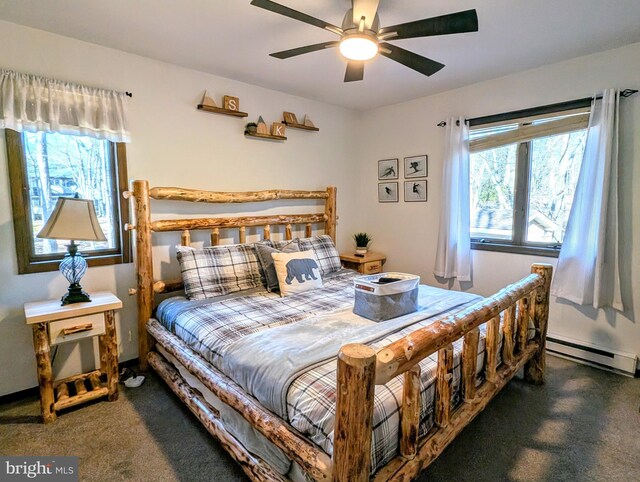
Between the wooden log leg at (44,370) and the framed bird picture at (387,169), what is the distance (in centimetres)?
353

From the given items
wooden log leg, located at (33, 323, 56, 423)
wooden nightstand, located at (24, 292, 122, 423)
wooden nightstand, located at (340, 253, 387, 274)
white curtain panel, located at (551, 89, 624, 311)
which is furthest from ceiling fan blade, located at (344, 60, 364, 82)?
wooden log leg, located at (33, 323, 56, 423)

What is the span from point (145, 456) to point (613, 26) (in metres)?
3.92

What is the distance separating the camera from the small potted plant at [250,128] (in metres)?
3.28

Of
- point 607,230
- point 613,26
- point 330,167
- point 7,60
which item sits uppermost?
point 613,26

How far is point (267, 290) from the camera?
2820mm

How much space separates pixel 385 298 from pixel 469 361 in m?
0.58

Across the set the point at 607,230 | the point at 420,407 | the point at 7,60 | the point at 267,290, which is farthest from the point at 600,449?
the point at 7,60

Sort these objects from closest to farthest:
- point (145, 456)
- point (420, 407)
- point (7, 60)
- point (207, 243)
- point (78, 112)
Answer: point (420, 407)
point (145, 456)
point (7, 60)
point (78, 112)
point (207, 243)

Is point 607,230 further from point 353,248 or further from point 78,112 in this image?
point 78,112

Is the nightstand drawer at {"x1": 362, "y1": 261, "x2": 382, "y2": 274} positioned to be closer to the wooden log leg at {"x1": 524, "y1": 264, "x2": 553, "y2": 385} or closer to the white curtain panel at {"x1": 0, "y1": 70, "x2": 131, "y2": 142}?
the wooden log leg at {"x1": 524, "y1": 264, "x2": 553, "y2": 385}

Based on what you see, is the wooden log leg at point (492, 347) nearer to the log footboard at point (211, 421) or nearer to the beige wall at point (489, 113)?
the log footboard at point (211, 421)

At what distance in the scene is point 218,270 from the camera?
8.91 feet

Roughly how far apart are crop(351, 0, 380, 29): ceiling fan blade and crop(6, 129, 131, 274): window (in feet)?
6.49

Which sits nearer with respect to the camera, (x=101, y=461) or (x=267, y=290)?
(x=101, y=461)
